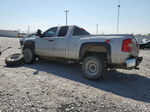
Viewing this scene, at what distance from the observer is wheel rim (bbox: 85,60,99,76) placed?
4.86 m

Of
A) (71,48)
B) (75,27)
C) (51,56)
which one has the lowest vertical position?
(51,56)

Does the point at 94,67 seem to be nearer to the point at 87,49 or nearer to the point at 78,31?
the point at 87,49

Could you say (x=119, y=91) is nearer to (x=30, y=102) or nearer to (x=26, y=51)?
(x=30, y=102)

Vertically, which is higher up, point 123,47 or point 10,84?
point 123,47

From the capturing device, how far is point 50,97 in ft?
11.1

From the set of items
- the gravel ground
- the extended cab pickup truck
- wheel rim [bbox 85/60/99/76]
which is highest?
the extended cab pickup truck

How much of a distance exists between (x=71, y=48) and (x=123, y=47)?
1.99 metres

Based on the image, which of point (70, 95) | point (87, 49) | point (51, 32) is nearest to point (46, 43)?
point (51, 32)

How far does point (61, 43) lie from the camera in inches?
229

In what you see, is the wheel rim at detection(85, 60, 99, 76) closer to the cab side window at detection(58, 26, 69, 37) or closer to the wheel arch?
the cab side window at detection(58, 26, 69, 37)

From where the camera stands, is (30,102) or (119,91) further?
(119,91)

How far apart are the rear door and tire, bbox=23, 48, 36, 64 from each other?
158 centimetres

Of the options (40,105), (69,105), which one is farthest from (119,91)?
(40,105)

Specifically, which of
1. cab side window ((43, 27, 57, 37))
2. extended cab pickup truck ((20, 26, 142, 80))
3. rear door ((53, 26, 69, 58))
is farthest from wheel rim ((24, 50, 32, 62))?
rear door ((53, 26, 69, 58))
